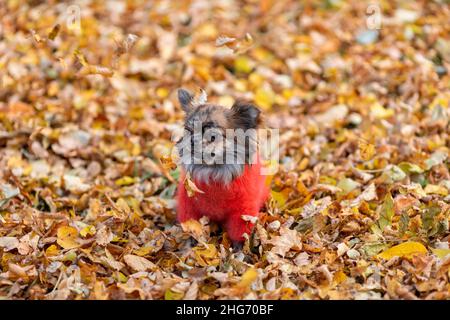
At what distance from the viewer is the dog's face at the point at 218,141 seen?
143 inches

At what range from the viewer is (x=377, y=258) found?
3.64m

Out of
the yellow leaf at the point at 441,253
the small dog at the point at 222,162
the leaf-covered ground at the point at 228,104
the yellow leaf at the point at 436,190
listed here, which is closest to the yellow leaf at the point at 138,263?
the leaf-covered ground at the point at 228,104

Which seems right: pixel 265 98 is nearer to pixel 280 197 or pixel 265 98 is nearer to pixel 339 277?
pixel 280 197

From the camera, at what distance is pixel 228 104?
5.69 metres

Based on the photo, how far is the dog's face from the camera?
3.62 metres

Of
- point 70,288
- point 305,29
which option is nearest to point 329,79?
point 305,29

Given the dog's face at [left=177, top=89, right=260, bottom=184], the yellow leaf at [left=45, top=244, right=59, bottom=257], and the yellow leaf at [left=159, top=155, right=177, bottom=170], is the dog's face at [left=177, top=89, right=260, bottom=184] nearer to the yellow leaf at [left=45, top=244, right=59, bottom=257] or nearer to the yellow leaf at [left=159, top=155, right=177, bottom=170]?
the yellow leaf at [left=159, top=155, right=177, bottom=170]

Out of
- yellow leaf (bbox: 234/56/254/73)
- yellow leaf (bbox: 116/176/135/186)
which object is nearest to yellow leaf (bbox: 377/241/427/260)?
yellow leaf (bbox: 116/176/135/186)

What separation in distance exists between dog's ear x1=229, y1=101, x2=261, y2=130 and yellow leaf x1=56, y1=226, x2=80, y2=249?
3.89 feet

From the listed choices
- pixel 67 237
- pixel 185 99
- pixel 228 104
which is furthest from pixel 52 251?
pixel 228 104

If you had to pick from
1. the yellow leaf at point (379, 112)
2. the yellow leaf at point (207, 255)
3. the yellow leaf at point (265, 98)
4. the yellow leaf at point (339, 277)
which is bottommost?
the yellow leaf at point (265, 98)

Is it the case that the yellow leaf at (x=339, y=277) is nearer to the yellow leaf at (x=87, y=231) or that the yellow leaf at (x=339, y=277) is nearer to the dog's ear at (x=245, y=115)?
the dog's ear at (x=245, y=115)

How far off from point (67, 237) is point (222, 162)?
1.05 m

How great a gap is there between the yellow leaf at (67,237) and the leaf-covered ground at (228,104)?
0.01 m
